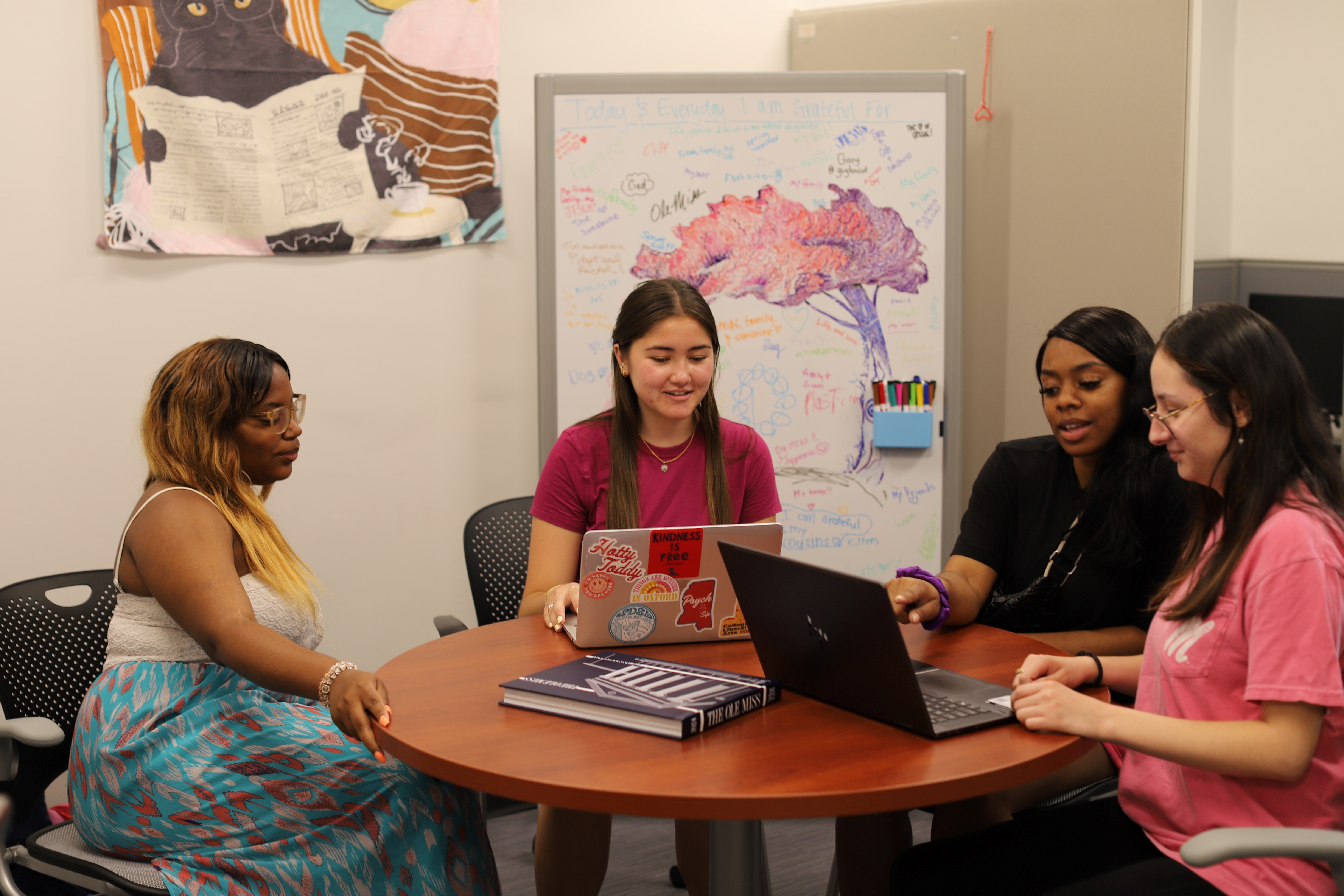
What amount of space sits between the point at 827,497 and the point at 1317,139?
221cm

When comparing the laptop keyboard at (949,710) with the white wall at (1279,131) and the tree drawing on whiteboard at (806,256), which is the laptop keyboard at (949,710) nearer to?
the tree drawing on whiteboard at (806,256)

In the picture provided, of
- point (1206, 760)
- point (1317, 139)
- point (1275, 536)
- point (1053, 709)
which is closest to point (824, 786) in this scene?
point (1053, 709)

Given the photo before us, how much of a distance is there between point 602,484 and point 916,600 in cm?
69

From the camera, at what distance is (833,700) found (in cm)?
155

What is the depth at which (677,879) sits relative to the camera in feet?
8.84

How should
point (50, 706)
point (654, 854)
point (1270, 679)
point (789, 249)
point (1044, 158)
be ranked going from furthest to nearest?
point (1044, 158)
point (789, 249)
point (654, 854)
point (50, 706)
point (1270, 679)

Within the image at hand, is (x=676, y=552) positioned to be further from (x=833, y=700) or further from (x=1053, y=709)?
(x=1053, y=709)

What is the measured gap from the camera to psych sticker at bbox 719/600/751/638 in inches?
71.9

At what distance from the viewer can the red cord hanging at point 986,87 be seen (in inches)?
130

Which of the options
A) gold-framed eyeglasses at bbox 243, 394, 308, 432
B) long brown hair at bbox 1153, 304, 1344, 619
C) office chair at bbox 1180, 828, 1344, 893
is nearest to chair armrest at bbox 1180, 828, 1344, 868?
office chair at bbox 1180, 828, 1344, 893

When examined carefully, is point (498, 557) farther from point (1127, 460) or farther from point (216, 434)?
point (1127, 460)

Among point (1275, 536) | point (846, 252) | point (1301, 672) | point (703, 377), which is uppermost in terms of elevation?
point (846, 252)

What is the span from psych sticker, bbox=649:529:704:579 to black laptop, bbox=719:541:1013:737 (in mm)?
71

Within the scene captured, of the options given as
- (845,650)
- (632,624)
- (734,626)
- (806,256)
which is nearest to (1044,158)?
(806,256)
